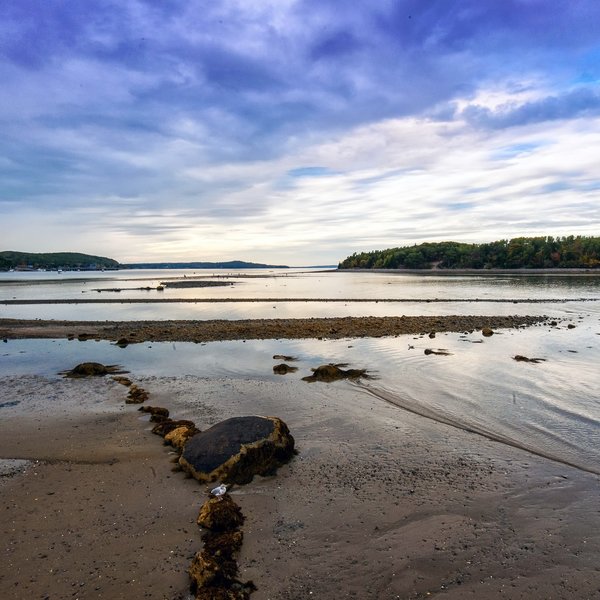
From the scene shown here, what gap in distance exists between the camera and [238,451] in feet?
26.5

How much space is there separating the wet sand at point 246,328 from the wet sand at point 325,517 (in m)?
14.8

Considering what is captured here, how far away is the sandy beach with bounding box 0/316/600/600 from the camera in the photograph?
5.30 m

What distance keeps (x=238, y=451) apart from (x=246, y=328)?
19957 millimetres

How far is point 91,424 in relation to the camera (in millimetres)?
10992

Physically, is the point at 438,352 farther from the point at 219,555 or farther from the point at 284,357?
the point at 219,555

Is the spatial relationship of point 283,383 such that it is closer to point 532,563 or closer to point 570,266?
point 532,563

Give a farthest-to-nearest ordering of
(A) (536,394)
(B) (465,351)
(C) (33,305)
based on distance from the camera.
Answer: (C) (33,305)
(B) (465,351)
(A) (536,394)

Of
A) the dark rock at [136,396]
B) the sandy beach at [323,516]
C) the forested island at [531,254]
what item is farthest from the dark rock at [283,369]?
the forested island at [531,254]

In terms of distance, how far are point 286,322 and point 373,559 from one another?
2540 cm

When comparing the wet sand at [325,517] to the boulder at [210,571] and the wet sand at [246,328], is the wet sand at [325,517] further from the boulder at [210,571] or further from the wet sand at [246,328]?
the wet sand at [246,328]

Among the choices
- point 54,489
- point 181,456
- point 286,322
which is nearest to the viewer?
point 54,489

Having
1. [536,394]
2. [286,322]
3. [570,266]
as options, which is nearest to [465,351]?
[536,394]

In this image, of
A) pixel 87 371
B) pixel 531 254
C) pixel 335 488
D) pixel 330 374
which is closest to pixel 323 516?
pixel 335 488

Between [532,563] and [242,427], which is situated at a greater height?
[242,427]
